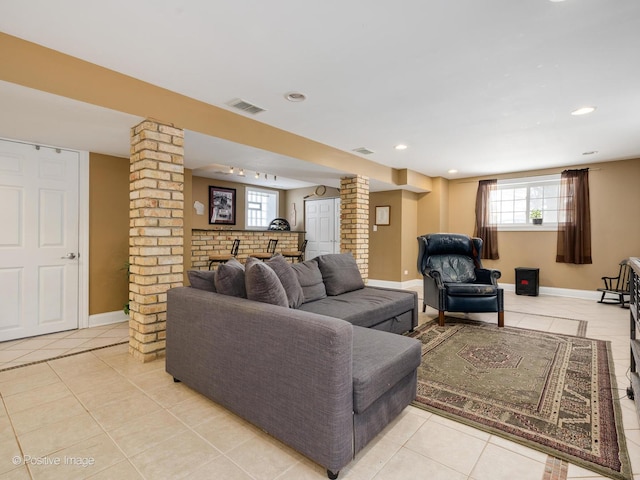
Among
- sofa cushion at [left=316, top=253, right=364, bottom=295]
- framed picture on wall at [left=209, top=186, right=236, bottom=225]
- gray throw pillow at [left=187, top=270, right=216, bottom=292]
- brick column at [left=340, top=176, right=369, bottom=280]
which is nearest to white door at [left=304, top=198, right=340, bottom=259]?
framed picture on wall at [left=209, top=186, right=236, bottom=225]

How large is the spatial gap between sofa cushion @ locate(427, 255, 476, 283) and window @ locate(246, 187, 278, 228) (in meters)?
4.94

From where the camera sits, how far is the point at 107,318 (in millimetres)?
4012

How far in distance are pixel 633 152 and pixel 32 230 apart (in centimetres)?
804

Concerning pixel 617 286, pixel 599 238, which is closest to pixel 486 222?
pixel 599 238

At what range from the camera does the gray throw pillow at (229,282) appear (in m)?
2.23

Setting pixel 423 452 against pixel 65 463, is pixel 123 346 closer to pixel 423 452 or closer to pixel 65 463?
pixel 65 463

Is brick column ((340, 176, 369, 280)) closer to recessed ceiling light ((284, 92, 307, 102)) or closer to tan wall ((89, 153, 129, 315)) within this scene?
recessed ceiling light ((284, 92, 307, 102))

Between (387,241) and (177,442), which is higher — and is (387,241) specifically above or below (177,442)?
above

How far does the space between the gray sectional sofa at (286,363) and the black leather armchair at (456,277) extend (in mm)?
1883

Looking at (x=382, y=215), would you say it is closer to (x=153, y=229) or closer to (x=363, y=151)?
(x=363, y=151)

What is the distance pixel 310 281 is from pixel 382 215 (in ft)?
13.6

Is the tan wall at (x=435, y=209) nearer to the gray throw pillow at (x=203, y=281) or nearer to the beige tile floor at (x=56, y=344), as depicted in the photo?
the gray throw pillow at (x=203, y=281)

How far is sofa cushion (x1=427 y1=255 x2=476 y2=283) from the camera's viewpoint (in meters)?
4.51

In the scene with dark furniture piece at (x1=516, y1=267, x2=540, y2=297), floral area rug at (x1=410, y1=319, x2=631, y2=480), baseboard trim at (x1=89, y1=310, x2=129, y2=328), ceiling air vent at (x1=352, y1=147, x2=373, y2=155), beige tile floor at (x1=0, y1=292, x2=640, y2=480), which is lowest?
beige tile floor at (x1=0, y1=292, x2=640, y2=480)
